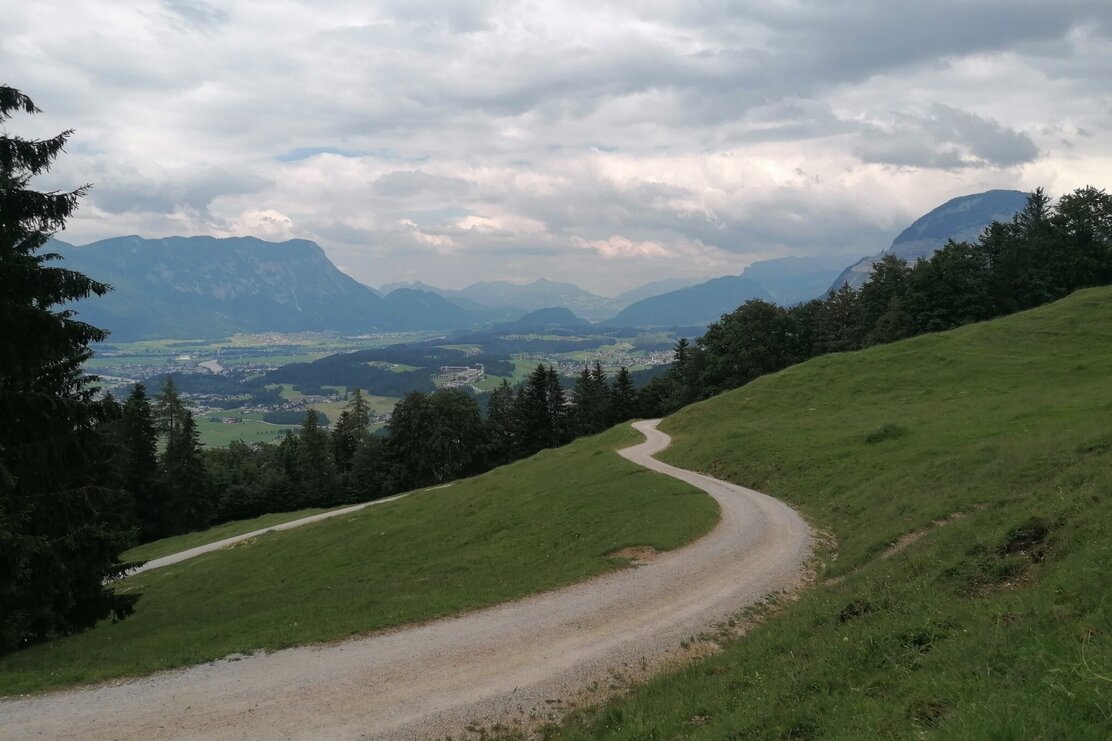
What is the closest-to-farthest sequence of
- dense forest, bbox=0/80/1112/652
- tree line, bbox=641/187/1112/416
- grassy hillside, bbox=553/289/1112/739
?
grassy hillside, bbox=553/289/1112/739 < dense forest, bbox=0/80/1112/652 < tree line, bbox=641/187/1112/416

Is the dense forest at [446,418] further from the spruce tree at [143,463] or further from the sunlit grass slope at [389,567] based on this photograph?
the sunlit grass slope at [389,567]

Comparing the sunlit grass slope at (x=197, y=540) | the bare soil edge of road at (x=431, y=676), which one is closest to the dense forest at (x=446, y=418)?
the sunlit grass slope at (x=197, y=540)

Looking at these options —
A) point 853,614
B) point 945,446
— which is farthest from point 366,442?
point 853,614

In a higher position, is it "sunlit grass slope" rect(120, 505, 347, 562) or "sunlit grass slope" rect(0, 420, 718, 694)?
"sunlit grass slope" rect(0, 420, 718, 694)

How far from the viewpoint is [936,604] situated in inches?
456

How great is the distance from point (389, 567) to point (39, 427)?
48.5 feet

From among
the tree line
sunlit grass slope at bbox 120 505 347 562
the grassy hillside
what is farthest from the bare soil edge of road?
the tree line

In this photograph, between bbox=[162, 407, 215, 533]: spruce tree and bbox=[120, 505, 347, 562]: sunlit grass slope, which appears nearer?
bbox=[120, 505, 347, 562]: sunlit grass slope

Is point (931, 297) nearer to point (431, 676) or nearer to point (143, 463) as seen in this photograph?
point (431, 676)

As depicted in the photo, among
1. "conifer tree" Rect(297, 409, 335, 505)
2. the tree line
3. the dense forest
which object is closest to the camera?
the dense forest

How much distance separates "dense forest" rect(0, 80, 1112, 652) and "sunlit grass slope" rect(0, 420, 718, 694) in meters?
4.31

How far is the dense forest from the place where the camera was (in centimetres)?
2050

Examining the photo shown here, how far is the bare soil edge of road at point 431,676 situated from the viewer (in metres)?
11.7

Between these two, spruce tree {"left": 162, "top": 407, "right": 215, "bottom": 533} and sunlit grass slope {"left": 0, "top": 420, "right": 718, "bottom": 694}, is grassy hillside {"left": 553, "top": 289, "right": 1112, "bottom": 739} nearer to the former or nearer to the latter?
sunlit grass slope {"left": 0, "top": 420, "right": 718, "bottom": 694}
